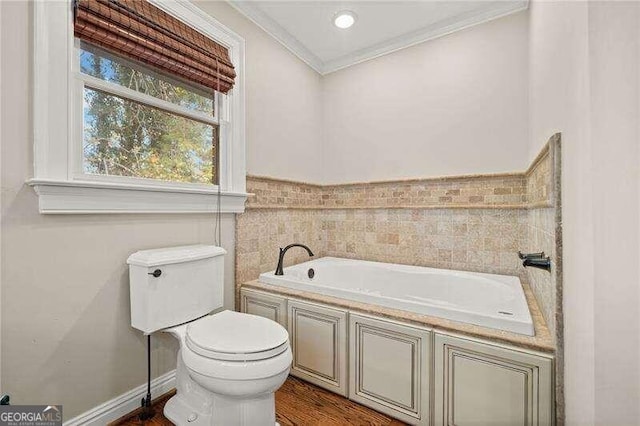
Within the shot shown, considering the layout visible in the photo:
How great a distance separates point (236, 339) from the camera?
1.26 meters

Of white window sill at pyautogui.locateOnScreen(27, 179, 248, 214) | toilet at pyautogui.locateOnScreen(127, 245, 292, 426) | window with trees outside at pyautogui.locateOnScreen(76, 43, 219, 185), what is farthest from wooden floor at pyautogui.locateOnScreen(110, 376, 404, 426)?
window with trees outside at pyautogui.locateOnScreen(76, 43, 219, 185)

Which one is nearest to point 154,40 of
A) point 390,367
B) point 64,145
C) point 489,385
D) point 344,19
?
point 64,145

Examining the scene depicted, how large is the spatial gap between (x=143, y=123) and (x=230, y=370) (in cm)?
142

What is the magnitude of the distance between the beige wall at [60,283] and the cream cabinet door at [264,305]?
0.49m

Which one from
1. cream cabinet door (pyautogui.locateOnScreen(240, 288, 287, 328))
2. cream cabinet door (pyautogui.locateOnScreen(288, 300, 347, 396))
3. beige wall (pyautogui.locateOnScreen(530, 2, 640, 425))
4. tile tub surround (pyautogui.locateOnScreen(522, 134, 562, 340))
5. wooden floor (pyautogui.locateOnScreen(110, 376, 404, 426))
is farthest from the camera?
cream cabinet door (pyautogui.locateOnScreen(240, 288, 287, 328))

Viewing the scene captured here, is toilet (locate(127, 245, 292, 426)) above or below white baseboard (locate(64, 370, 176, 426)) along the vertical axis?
above

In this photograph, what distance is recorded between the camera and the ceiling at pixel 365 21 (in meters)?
2.15

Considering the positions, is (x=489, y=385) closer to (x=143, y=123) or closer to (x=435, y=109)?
(x=435, y=109)

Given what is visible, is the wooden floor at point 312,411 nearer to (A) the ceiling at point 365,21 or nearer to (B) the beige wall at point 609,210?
(B) the beige wall at point 609,210

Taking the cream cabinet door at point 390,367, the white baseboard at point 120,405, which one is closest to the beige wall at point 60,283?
the white baseboard at point 120,405

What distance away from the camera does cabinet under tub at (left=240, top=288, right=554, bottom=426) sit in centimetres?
117

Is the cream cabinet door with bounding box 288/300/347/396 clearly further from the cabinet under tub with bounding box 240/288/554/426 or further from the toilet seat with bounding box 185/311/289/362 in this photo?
the toilet seat with bounding box 185/311/289/362

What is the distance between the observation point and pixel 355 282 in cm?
252

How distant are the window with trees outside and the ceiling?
873 millimetres
